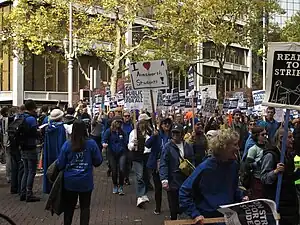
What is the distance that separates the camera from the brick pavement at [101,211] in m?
8.89

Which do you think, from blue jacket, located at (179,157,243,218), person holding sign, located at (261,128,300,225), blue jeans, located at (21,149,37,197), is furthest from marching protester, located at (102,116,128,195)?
blue jacket, located at (179,157,243,218)

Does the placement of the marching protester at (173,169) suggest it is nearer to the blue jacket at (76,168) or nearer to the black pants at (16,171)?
the blue jacket at (76,168)

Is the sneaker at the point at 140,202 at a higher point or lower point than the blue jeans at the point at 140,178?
lower

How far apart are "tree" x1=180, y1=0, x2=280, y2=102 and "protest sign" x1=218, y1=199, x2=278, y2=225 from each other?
78.7 ft

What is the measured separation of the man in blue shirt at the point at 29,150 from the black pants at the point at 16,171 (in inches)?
18.9

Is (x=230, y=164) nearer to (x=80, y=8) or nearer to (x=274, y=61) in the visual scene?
Answer: (x=274, y=61)

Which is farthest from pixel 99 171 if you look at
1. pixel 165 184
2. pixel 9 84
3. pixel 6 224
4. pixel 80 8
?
pixel 9 84

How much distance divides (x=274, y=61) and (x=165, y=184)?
2.69 metres

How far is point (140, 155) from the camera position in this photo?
431 inches

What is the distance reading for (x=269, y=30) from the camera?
31.6 meters

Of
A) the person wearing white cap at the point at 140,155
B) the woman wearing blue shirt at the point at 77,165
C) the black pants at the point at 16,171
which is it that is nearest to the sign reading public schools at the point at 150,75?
the person wearing white cap at the point at 140,155

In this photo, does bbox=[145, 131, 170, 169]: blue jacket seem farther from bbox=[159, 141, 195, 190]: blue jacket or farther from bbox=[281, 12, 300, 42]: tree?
bbox=[281, 12, 300, 42]: tree

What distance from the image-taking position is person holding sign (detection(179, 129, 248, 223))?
5008mm

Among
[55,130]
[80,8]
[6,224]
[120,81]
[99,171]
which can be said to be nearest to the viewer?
[6,224]
